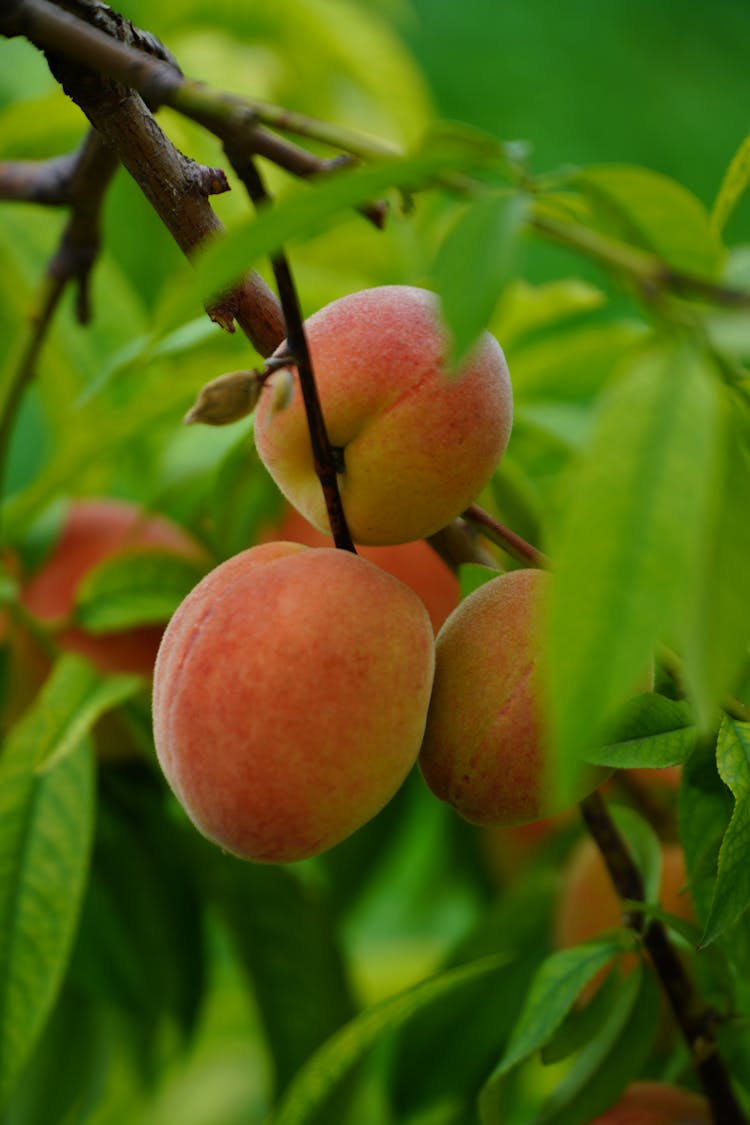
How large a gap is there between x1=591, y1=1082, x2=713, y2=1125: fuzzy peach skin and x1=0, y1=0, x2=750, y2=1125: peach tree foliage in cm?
2

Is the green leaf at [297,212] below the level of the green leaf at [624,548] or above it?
above

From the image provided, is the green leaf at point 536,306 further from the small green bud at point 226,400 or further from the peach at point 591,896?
the small green bud at point 226,400

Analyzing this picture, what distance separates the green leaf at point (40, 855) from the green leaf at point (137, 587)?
63mm

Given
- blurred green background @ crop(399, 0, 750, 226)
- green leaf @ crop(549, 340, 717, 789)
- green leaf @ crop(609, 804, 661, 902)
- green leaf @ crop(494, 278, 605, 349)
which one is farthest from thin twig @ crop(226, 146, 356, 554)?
blurred green background @ crop(399, 0, 750, 226)

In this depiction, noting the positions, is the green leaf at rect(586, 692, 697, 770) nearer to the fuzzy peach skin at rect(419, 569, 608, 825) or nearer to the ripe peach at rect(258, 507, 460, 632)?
the fuzzy peach skin at rect(419, 569, 608, 825)

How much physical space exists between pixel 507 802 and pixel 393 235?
23.2 inches

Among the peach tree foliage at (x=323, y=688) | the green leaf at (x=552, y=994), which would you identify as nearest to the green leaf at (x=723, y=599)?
the peach tree foliage at (x=323, y=688)

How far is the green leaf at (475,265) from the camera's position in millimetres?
278

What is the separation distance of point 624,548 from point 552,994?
269 mm

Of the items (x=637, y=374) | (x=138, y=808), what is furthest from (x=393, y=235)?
(x=637, y=374)

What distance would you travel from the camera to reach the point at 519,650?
39cm

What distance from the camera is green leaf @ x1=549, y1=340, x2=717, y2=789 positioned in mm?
252

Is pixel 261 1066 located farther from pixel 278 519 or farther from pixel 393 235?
pixel 393 235

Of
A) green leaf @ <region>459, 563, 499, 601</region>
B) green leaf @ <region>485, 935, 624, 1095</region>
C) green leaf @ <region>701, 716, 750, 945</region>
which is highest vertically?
green leaf @ <region>459, 563, 499, 601</region>
